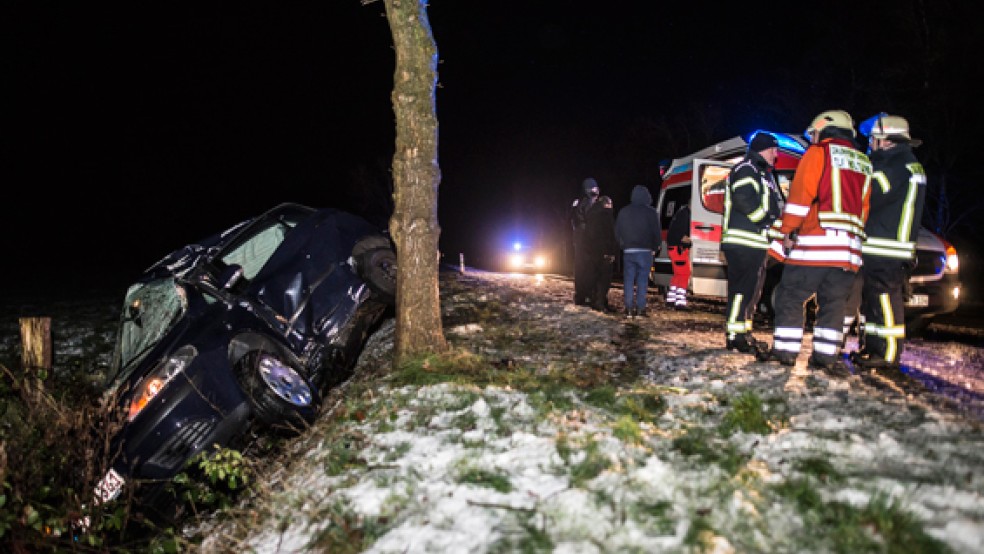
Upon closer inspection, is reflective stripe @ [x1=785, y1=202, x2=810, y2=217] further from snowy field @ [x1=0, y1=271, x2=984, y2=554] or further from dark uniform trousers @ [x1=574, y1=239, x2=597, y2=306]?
dark uniform trousers @ [x1=574, y1=239, x2=597, y2=306]

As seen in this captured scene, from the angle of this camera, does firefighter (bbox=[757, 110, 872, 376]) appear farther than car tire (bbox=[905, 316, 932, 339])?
No

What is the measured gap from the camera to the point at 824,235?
3906 mm

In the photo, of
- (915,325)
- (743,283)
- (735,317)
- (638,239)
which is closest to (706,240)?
(638,239)

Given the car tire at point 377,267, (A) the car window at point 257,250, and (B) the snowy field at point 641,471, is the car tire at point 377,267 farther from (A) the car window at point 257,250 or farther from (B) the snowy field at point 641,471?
(B) the snowy field at point 641,471

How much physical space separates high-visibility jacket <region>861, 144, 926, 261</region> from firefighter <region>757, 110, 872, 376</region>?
0.18 m

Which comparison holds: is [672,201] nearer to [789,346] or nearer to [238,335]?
[789,346]

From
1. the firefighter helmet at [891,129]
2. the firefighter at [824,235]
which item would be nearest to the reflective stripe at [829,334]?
A: the firefighter at [824,235]

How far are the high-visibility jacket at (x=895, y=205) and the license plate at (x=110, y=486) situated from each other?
212 inches

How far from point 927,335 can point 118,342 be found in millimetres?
8798

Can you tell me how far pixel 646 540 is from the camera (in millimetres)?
2102

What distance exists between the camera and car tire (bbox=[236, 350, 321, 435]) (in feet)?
12.3

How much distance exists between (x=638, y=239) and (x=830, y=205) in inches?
117

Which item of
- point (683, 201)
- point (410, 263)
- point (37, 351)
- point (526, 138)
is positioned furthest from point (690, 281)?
point (526, 138)

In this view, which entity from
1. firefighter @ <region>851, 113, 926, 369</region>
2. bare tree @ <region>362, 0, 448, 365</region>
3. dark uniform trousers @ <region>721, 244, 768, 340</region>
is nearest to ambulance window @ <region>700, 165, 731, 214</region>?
dark uniform trousers @ <region>721, 244, 768, 340</region>
